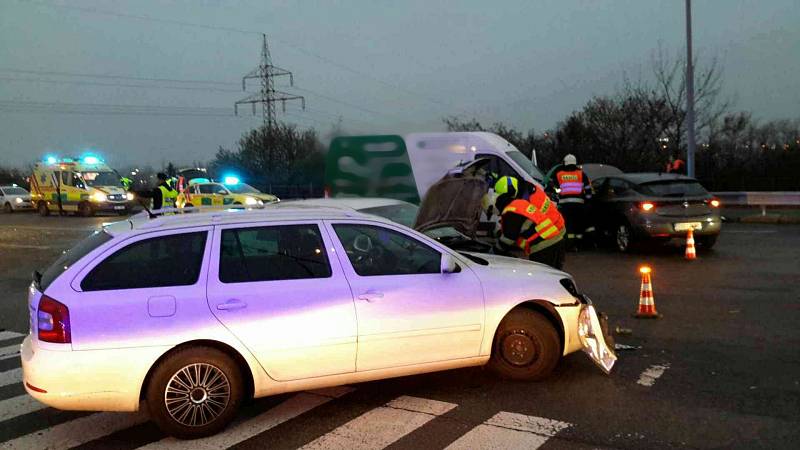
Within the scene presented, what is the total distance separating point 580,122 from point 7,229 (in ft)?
92.7

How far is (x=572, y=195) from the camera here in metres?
12.2

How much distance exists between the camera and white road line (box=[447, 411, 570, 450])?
3.96 m

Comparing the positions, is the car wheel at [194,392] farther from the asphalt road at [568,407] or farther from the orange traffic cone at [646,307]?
the orange traffic cone at [646,307]

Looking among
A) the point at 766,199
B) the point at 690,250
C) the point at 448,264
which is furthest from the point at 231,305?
the point at 766,199

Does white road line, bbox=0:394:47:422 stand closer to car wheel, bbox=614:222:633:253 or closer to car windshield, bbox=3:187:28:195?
car wheel, bbox=614:222:633:253

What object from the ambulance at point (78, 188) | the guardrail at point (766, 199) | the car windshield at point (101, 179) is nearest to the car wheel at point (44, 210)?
the ambulance at point (78, 188)

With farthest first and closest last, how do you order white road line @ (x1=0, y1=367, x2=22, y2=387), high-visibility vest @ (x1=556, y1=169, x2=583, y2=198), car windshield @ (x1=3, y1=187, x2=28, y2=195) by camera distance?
car windshield @ (x1=3, y1=187, x2=28, y2=195) → high-visibility vest @ (x1=556, y1=169, x2=583, y2=198) → white road line @ (x1=0, y1=367, x2=22, y2=387)

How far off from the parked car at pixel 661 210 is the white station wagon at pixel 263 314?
726 centimetres

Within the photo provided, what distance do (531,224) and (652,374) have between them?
79.9 inches

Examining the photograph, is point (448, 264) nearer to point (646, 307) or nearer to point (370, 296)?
point (370, 296)

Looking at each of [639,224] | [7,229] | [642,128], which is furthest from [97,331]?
[642,128]

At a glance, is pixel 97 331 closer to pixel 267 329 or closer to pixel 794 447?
pixel 267 329

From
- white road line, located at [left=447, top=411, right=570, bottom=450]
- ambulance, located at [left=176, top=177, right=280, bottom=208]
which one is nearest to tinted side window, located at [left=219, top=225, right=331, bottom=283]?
white road line, located at [left=447, top=411, right=570, bottom=450]

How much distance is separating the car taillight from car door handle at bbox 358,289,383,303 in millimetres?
1903
